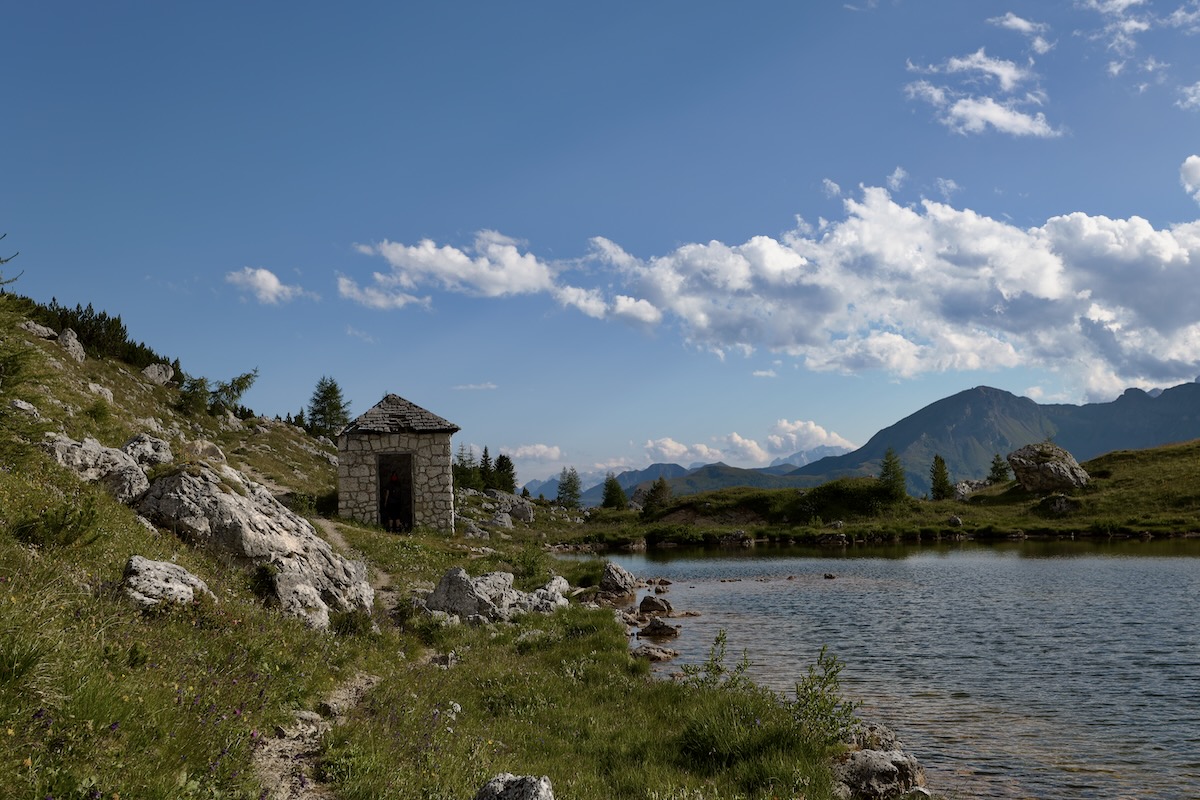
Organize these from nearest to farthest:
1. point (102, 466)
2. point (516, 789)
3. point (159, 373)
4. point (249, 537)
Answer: point (516, 789), point (249, 537), point (102, 466), point (159, 373)

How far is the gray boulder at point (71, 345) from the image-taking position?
50453 mm

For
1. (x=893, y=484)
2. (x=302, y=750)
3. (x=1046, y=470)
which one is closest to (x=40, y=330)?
(x=302, y=750)

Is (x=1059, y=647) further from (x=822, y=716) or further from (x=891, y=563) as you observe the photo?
(x=891, y=563)

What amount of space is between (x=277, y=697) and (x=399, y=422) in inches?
1197

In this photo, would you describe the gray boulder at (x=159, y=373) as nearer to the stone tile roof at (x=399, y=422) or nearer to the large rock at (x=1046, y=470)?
the stone tile roof at (x=399, y=422)

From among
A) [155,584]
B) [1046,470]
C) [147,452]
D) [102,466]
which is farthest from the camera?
[1046,470]

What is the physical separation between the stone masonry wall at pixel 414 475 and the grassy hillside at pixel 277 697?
19316 mm

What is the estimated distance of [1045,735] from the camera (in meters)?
13.0

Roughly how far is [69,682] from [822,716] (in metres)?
10.2

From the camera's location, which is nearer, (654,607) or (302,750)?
(302,750)

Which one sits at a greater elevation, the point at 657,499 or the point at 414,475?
the point at 414,475

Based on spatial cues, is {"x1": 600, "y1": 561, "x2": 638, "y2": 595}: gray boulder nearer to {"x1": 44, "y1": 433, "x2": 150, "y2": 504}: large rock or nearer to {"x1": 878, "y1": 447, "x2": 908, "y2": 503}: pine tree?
{"x1": 44, "y1": 433, "x2": 150, "y2": 504}: large rock

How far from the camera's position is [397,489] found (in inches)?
1666

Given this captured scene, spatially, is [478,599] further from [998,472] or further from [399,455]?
[998,472]
